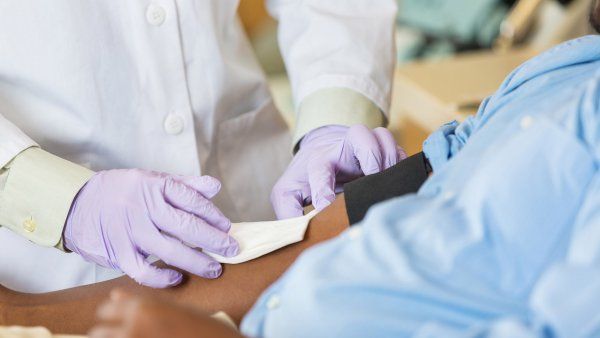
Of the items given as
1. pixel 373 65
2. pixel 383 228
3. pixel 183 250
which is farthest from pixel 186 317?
pixel 373 65

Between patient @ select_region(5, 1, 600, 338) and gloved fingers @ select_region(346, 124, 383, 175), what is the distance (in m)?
0.20

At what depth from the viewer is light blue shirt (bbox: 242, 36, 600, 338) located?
641 mm

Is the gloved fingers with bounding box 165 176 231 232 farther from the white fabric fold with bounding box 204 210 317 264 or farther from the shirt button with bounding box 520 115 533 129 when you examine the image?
the shirt button with bounding box 520 115 533 129

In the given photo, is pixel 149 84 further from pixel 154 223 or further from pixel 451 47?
pixel 451 47

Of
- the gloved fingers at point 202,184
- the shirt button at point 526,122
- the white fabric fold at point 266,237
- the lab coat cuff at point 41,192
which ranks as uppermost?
the shirt button at point 526,122

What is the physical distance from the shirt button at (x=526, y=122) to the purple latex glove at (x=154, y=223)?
37 centimetres

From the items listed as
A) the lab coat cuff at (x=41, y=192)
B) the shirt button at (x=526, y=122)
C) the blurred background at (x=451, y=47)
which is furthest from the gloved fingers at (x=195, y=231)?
the blurred background at (x=451, y=47)

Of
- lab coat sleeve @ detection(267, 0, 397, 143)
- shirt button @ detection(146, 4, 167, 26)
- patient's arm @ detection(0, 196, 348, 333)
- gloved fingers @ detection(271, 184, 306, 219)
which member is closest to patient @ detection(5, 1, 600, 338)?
patient's arm @ detection(0, 196, 348, 333)

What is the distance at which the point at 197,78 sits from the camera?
1.15m

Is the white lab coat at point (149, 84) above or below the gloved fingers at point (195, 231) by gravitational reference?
above

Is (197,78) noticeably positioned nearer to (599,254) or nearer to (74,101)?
(74,101)

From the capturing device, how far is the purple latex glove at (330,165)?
3.28 ft

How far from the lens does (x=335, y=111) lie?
1144 millimetres

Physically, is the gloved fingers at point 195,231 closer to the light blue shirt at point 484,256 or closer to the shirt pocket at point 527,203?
the light blue shirt at point 484,256
